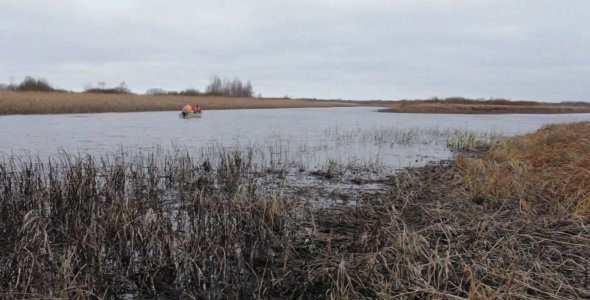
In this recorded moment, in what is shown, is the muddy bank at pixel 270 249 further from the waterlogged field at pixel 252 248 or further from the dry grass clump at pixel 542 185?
the dry grass clump at pixel 542 185

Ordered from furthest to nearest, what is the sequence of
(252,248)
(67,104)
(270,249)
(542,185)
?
1. (67,104)
2. (542,185)
3. (270,249)
4. (252,248)

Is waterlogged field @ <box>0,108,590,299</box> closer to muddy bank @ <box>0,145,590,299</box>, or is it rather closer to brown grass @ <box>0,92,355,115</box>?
muddy bank @ <box>0,145,590,299</box>

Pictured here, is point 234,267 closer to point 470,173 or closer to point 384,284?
point 384,284

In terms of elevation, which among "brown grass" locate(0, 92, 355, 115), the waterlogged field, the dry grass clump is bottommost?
the waterlogged field

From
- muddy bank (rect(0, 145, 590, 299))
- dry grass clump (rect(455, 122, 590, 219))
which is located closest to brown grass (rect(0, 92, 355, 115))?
muddy bank (rect(0, 145, 590, 299))

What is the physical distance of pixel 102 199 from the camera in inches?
241

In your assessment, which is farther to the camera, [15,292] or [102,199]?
[102,199]

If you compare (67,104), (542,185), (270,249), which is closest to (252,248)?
(270,249)

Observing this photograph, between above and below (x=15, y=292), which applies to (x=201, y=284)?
below

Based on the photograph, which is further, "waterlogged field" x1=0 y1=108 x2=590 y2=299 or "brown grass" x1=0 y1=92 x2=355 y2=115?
"brown grass" x1=0 y1=92 x2=355 y2=115

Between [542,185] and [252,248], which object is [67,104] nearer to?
[252,248]

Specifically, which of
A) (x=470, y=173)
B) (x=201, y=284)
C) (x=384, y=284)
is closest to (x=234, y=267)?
(x=201, y=284)

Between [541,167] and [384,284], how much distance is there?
652cm

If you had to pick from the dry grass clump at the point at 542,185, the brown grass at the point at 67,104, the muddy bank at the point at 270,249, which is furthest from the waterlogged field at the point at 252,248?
the brown grass at the point at 67,104
